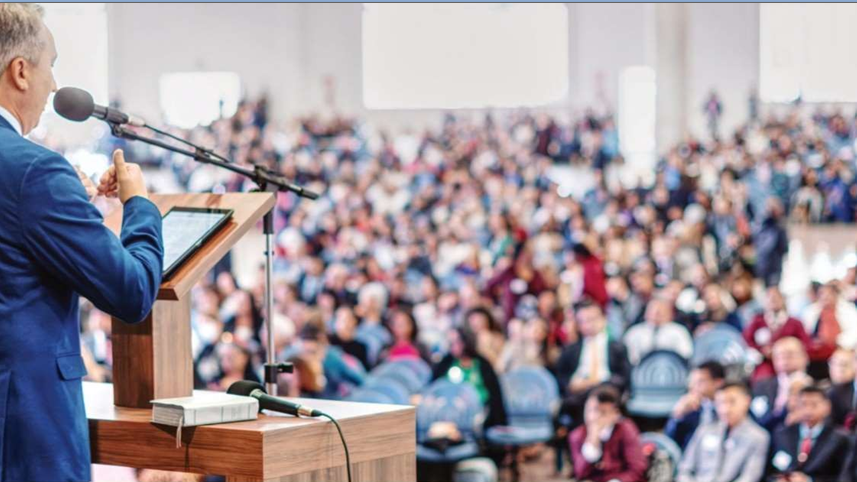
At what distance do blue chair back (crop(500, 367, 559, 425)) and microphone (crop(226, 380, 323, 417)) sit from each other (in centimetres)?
479

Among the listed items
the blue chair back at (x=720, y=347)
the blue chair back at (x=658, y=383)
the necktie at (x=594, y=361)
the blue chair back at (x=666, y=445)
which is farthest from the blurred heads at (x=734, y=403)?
the necktie at (x=594, y=361)

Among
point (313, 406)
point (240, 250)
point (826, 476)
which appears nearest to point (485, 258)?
point (240, 250)

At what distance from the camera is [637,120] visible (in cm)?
2286

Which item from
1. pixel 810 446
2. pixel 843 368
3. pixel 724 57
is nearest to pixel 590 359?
pixel 843 368

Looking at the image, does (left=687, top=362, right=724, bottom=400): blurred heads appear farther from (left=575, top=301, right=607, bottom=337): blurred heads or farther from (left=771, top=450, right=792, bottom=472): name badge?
(left=575, top=301, right=607, bottom=337): blurred heads

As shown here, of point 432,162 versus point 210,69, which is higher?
point 210,69

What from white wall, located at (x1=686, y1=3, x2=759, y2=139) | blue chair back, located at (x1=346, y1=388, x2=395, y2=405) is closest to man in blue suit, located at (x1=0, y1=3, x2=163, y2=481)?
blue chair back, located at (x1=346, y1=388, x2=395, y2=405)

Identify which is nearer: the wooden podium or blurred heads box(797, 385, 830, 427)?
the wooden podium

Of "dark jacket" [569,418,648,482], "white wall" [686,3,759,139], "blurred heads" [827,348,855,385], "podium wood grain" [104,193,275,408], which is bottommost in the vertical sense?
"dark jacket" [569,418,648,482]

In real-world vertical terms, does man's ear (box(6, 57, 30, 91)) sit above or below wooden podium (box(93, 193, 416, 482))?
above

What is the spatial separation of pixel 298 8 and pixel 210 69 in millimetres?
2101

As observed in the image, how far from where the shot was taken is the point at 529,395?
7.25 m

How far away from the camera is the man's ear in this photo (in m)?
2.13

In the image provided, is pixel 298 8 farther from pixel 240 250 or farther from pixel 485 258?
pixel 485 258
